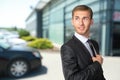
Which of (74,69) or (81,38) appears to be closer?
(74,69)

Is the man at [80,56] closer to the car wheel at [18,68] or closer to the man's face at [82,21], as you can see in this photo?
the man's face at [82,21]

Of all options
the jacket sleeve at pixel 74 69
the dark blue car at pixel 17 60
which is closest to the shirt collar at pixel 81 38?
the jacket sleeve at pixel 74 69

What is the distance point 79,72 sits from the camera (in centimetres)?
188

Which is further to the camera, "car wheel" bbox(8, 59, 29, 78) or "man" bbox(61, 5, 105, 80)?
"car wheel" bbox(8, 59, 29, 78)

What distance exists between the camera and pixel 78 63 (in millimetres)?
1936

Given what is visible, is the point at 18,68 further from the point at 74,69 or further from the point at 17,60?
the point at 74,69

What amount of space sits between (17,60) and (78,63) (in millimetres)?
6503

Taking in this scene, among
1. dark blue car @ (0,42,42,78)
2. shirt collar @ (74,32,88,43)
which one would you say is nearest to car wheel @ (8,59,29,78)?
dark blue car @ (0,42,42,78)

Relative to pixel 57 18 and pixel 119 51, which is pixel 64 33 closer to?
pixel 57 18

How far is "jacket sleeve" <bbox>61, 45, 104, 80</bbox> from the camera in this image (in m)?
1.86

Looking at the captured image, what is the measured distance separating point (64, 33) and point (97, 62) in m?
21.6

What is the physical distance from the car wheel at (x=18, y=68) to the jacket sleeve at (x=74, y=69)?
6360 mm

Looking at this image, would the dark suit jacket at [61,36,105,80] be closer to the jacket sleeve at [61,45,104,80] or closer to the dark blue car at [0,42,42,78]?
the jacket sleeve at [61,45,104,80]

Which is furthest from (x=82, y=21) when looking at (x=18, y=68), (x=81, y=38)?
(x=18, y=68)
